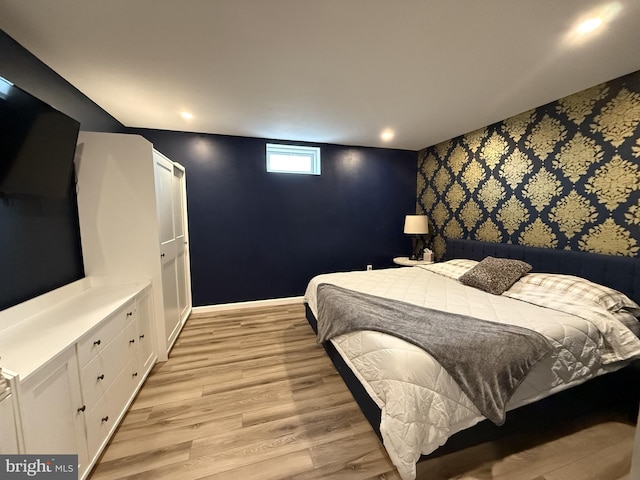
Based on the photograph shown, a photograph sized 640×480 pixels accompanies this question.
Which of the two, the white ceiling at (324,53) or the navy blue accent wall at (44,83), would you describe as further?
the navy blue accent wall at (44,83)

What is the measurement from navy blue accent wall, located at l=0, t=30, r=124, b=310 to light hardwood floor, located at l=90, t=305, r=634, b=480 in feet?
3.62

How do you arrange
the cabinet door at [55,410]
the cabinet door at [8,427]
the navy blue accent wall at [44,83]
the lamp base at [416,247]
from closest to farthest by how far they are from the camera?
the cabinet door at [8,427], the cabinet door at [55,410], the navy blue accent wall at [44,83], the lamp base at [416,247]

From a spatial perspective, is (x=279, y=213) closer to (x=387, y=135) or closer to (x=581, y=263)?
(x=387, y=135)

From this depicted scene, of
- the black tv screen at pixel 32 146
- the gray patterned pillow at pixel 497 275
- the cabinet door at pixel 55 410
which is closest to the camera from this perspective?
the cabinet door at pixel 55 410

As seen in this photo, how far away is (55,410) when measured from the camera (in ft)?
3.80

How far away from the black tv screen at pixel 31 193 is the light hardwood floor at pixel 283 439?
3.76 feet

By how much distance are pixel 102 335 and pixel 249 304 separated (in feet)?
7.60

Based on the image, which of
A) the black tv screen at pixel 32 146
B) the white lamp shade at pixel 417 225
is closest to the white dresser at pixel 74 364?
the black tv screen at pixel 32 146

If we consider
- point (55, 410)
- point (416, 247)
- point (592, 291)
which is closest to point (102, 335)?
point (55, 410)

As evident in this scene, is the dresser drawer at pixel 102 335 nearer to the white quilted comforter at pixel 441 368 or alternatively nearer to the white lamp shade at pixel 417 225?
the white quilted comforter at pixel 441 368

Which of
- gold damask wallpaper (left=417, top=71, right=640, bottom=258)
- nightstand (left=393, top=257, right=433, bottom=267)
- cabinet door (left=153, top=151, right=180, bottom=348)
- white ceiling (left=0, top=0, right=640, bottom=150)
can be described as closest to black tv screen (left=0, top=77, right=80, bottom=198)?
white ceiling (left=0, top=0, right=640, bottom=150)

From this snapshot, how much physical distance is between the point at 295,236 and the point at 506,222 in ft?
9.16

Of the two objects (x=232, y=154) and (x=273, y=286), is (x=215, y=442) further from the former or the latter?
(x=232, y=154)

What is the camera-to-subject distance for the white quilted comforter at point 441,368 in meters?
1.23
